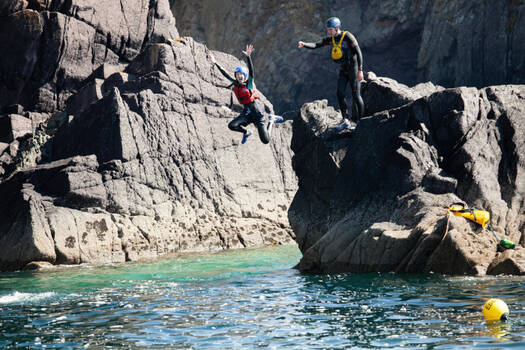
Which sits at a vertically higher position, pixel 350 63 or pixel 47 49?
pixel 47 49

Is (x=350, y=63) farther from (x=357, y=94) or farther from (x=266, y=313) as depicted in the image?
(x=266, y=313)

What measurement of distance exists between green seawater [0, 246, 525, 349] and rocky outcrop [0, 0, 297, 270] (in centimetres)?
526

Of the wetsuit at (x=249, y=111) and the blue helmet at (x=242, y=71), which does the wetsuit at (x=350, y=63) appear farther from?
the wetsuit at (x=249, y=111)

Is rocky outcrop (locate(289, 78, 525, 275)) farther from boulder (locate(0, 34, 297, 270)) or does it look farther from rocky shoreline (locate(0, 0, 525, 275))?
boulder (locate(0, 34, 297, 270))

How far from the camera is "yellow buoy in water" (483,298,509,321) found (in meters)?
7.88

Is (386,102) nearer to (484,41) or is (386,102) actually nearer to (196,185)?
(196,185)

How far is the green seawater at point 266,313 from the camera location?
770cm

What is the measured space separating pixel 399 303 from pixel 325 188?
21.8ft

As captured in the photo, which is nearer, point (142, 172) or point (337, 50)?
point (337, 50)

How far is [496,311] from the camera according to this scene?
7922 millimetres

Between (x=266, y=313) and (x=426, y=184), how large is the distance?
5.51m

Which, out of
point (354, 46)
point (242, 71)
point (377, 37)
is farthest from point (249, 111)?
point (377, 37)

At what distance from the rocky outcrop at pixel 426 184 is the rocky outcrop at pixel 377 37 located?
497 inches

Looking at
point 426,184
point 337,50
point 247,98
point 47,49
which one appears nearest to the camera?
point 426,184
